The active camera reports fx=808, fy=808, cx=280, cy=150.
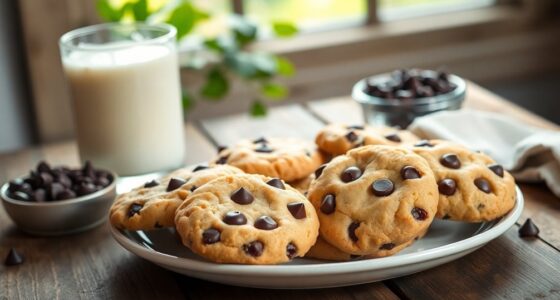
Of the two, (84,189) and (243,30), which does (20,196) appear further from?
(243,30)

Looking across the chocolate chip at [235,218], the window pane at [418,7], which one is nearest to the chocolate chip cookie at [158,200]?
the chocolate chip at [235,218]

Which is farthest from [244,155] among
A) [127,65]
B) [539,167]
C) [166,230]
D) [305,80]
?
[305,80]

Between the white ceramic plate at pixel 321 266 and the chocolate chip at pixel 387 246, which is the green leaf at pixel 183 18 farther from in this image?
the chocolate chip at pixel 387 246

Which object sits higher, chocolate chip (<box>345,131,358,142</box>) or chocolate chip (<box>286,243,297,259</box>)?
chocolate chip (<box>345,131,358,142</box>)

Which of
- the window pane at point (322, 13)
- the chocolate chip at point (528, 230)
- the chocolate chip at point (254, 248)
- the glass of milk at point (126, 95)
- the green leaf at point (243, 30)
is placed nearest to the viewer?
the chocolate chip at point (254, 248)

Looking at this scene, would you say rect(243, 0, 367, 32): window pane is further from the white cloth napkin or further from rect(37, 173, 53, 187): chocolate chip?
rect(37, 173, 53, 187): chocolate chip

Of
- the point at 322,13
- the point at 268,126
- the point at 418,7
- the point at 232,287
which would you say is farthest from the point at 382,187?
the point at 418,7

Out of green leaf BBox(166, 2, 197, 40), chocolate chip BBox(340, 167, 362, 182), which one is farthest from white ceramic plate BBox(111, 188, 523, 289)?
green leaf BBox(166, 2, 197, 40)

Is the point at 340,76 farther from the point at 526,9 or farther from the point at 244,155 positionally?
the point at 244,155
